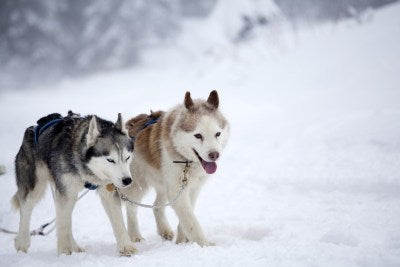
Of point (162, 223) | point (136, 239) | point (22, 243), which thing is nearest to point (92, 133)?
point (22, 243)

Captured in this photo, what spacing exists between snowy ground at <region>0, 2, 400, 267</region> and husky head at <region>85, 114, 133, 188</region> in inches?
28.4

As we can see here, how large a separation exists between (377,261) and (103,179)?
243cm

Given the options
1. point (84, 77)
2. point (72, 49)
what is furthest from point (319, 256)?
point (72, 49)

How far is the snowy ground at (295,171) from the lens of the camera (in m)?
3.45

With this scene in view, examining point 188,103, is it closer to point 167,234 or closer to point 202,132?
point 202,132

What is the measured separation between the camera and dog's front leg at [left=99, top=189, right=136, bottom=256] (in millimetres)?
3855

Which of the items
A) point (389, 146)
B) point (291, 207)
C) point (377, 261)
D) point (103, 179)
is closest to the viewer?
point (377, 261)

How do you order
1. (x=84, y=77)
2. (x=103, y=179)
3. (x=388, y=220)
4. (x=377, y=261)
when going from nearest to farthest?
(x=377, y=261)
(x=103, y=179)
(x=388, y=220)
(x=84, y=77)

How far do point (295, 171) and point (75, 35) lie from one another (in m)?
29.0

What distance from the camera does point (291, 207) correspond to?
219 inches

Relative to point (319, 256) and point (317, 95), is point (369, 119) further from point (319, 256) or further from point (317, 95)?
point (319, 256)

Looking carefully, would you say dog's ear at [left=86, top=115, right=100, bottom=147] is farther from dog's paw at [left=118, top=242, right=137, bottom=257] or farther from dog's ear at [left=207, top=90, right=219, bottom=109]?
dog's ear at [left=207, top=90, right=219, bottom=109]

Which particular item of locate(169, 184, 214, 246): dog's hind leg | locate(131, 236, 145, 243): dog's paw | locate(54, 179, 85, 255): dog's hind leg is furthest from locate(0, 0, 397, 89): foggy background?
locate(54, 179, 85, 255): dog's hind leg

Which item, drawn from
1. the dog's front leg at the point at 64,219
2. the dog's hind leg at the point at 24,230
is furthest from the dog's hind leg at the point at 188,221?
the dog's hind leg at the point at 24,230
